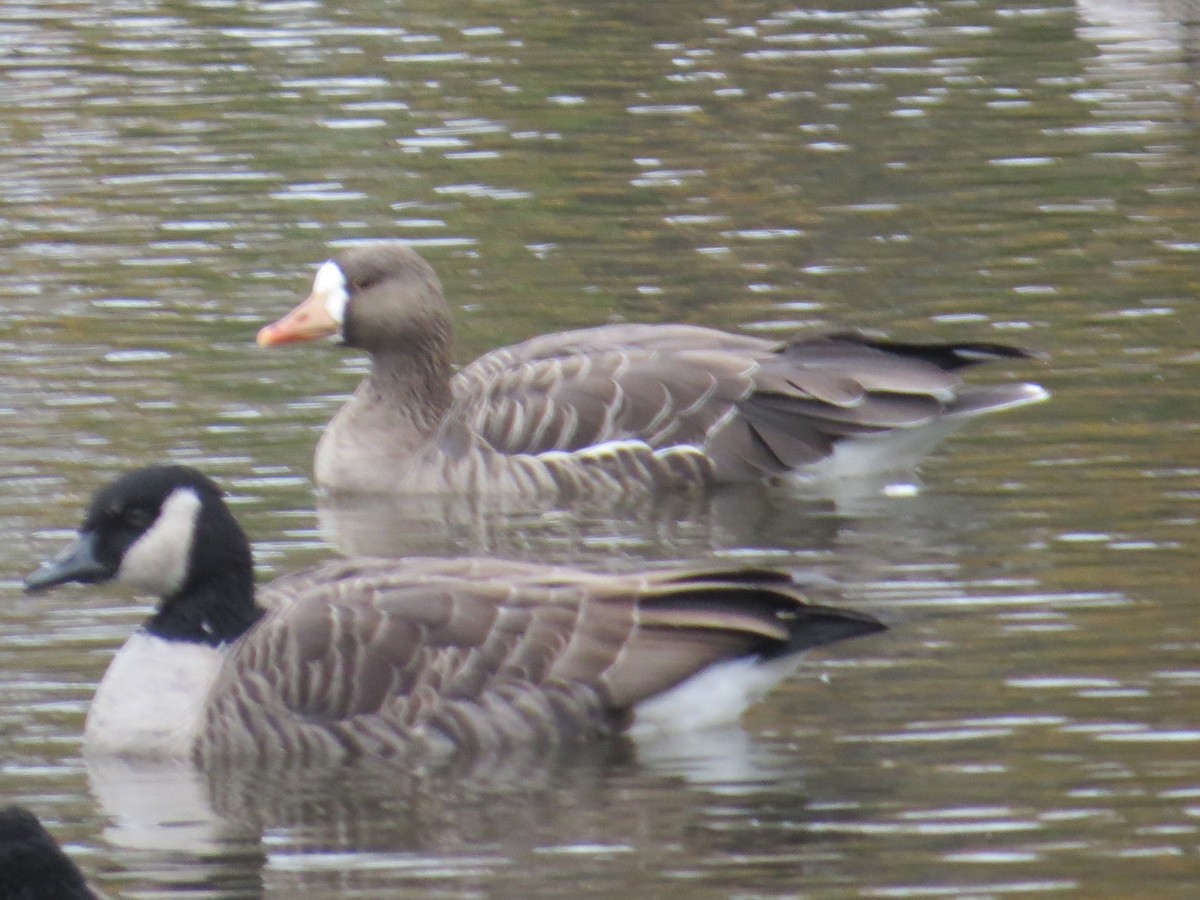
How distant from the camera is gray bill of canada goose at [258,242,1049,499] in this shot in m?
14.0

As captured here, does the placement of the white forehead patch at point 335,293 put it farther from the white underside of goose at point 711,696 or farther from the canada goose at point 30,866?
the canada goose at point 30,866

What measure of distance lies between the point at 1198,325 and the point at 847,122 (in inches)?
241

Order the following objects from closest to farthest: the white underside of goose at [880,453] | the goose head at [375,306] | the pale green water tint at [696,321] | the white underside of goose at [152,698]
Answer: the pale green water tint at [696,321]
the white underside of goose at [152,698]
the white underside of goose at [880,453]
the goose head at [375,306]

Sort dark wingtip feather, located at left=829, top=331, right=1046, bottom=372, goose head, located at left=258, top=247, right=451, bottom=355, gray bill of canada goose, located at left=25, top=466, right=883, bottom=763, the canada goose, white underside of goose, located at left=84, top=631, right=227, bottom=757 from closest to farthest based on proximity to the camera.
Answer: the canada goose, gray bill of canada goose, located at left=25, top=466, right=883, bottom=763, white underside of goose, located at left=84, top=631, right=227, bottom=757, dark wingtip feather, located at left=829, top=331, right=1046, bottom=372, goose head, located at left=258, top=247, right=451, bottom=355

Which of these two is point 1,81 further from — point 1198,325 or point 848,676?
point 848,676

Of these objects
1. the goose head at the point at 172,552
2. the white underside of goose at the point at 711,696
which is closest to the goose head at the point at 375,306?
the goose head at the point at 172,552

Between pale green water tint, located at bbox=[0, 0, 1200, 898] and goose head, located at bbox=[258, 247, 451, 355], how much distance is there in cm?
60

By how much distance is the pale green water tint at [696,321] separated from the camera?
31.1 ft

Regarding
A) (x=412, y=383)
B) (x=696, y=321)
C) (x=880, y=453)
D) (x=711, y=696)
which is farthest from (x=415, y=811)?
(x=696, y=321)

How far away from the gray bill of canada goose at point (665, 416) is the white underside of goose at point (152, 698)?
376cm

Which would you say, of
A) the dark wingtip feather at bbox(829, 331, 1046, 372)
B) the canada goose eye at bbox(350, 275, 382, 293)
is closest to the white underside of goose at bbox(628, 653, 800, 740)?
the dark wingtip feather at bbox(829, 331, 1046, 372)

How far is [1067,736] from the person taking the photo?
9.97 m

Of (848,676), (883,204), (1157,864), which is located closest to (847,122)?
(883,204)

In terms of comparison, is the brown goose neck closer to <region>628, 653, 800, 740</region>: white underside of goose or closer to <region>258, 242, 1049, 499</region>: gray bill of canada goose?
<region>258, 242, 1049, 499</region>: gray bill of canada goose
